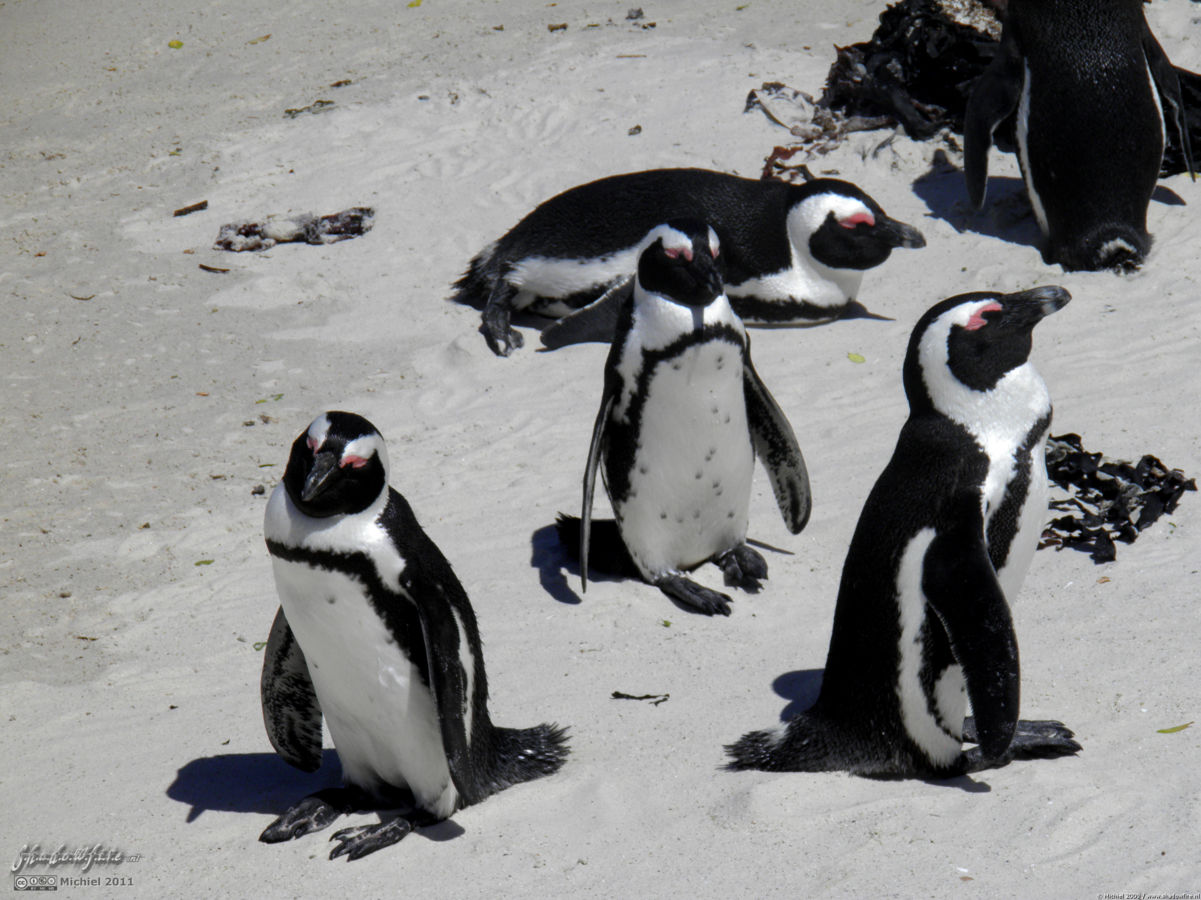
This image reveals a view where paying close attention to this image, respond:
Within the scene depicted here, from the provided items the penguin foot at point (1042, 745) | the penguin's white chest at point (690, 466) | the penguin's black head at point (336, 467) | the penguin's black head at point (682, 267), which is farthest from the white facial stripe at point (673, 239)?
the penguin foot at point (1042, 745)

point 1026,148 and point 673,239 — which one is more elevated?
point 673,239

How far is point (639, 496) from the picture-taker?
4.87 meters

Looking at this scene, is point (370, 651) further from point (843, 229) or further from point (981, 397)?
point (843, 229)

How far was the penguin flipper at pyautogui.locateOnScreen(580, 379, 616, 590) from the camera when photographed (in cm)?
468

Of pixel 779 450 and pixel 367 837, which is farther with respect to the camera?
pixel 779 450

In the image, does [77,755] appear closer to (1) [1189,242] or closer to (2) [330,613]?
(2) [330,613]

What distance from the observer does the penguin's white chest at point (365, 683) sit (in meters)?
3.26

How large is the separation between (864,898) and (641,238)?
182 inches

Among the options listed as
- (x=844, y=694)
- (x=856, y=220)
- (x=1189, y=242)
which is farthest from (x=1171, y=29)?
(x=844, y=694)

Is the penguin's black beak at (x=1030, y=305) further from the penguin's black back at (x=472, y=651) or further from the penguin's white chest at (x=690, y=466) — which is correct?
the penguin's black back at (x=472, y=651)

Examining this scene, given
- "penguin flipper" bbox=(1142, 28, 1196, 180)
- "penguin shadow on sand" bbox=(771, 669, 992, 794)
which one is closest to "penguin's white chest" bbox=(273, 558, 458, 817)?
"penguin shadow on sand" bbox=(771, 669, 992, 794)

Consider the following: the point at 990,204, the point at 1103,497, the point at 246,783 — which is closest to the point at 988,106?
the point at 990,204

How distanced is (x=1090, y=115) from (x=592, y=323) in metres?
2.89

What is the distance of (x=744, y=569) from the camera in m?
4.92
